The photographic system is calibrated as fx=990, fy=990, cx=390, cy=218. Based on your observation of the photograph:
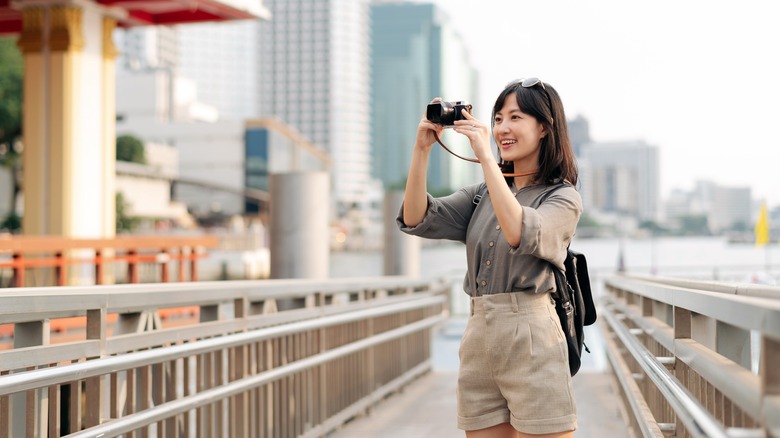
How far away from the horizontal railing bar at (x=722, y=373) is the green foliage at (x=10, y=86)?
152ft

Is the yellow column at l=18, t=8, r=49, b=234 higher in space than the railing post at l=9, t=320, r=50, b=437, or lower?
higher

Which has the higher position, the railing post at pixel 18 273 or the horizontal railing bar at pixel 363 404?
the railing post at pixel 18 273

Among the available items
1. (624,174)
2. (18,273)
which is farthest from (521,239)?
(624,174)

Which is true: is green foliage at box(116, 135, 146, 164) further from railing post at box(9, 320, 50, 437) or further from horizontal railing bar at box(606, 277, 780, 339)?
horizontal railing bar at box(606, 277, 780, 339)

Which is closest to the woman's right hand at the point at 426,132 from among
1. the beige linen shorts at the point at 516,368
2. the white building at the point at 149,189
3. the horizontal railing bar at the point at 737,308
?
the beige linen shorts at the point at 516,368

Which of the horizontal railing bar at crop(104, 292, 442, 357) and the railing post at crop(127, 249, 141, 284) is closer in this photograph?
the horizontal railing bar at crop(104, 292, 442, 357)

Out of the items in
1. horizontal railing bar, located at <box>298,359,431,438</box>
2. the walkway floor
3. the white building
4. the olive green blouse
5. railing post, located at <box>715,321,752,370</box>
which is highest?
the white building

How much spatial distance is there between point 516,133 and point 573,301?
50 cm

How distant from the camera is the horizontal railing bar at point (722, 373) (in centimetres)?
182

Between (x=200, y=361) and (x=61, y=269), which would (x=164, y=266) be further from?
(x=200, y=361)

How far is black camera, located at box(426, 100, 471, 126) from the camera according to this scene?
2682mm

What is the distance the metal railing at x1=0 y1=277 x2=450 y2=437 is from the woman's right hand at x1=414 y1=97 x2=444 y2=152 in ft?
4.03

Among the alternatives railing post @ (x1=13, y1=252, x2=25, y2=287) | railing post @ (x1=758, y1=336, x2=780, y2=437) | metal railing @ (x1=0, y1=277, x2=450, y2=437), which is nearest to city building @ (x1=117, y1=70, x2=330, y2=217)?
railing post @ (x1=13, y1=252, x2=25, y2=287)

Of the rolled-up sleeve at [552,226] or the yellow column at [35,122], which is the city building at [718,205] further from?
the rolled-up sleeve at [552,226]
